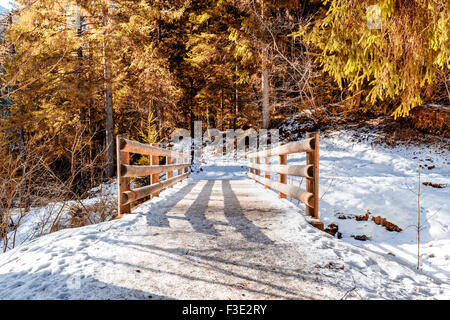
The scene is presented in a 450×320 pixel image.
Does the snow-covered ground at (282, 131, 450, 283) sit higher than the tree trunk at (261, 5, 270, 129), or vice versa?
the tree trunk at (261, 5, 270, 129)

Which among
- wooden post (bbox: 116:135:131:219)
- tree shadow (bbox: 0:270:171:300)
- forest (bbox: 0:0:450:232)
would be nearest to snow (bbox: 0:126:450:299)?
tree shadow (bbox: 0:270:171:300)

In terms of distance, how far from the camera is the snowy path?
1922 mm

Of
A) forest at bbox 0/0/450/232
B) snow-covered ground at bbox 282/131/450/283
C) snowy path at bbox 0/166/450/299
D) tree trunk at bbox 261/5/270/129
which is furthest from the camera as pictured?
tree trunk at bbox 261/5/270/129

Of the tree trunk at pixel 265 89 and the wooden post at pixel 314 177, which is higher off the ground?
the tree trunk at pixel 265 89

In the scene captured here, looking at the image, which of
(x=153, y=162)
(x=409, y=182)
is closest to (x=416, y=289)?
(x=153, y=162)

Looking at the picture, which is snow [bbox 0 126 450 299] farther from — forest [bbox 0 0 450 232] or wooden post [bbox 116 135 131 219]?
forest [bbox 0 0 450 232]

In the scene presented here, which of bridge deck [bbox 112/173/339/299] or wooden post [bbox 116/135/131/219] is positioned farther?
wooden post [bbox 116/135/131/219]

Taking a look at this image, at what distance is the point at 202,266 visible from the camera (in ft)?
7.68

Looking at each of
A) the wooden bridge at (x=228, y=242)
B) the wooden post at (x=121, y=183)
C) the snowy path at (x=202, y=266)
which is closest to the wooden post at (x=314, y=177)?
the wooden bridge at (x=228, y=242)

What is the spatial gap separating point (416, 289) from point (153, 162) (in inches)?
197

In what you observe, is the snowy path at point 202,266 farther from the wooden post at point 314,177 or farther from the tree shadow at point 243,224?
the wooden post at point 314,177

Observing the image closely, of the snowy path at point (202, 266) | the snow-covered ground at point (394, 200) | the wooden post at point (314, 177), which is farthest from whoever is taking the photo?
the snow-covered ground at point (394, 200)

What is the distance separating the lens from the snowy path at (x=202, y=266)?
1.92 metres

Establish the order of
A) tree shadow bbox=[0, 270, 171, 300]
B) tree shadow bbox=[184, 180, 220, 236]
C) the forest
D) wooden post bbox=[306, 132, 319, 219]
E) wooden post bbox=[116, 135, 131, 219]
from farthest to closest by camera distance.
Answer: the forest, wooden post bbox=[116, 135, 131, 219], wooden post bbox=[306, 132, 319, 219], tree shadow bbox=[184, 180, 220, 236], tree shadow bbox=[0, 270, 171, 300]
